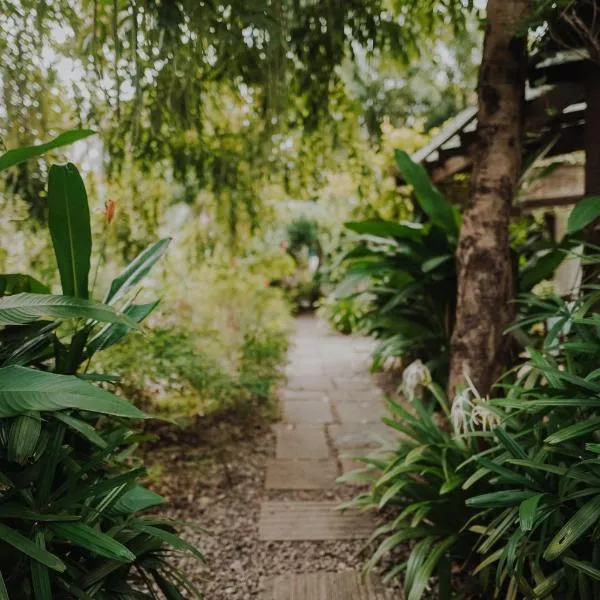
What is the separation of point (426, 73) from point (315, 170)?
2.14 m

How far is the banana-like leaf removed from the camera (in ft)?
3.91

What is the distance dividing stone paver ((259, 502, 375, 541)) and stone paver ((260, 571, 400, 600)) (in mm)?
259

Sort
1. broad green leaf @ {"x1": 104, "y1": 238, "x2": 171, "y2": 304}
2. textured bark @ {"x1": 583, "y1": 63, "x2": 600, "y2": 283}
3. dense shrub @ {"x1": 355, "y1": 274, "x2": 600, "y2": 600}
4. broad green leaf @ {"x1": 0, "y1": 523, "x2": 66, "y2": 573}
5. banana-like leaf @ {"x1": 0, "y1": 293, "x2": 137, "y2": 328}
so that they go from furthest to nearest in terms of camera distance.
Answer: textured bark @ {"x1": 583, "y1": 63, "x2": 600, "y2": 283}, broad green leaf @ {"x1": 104, "y1": 238, "x2": 171, "y2": 304}, dense shrub @ {"x1": 355, "y1": 274, "x2": 600, "y2": 600}, banana-like leaf @ {"x1": 0, "y1": 293, "x2": 137, "y2": 328}, broad green leaf @ {"x1": 0, "y1": 523, "x2": 66, "y2": 573}

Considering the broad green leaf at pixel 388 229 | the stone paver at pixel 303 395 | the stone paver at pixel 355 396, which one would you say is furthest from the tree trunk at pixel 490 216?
the stone paver at pixel 303 395

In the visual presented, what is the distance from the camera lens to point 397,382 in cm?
462

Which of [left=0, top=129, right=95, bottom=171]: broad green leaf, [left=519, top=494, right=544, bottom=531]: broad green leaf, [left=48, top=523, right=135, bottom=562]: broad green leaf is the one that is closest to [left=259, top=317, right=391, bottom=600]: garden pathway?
[left=519, top=494, right=544, bottom=531]: broad green leaf

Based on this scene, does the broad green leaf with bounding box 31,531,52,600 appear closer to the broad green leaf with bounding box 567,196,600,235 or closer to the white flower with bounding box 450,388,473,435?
the white flower with bounding box 450,388,473,435

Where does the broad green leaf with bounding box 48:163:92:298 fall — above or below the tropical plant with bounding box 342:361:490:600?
above

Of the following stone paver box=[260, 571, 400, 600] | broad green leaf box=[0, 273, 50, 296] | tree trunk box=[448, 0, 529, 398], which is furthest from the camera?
tree trunk box=[448, 0, 529, 398]

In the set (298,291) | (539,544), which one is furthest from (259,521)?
(298,291)

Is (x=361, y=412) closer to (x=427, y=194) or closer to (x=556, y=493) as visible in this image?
(x=427, y=194)

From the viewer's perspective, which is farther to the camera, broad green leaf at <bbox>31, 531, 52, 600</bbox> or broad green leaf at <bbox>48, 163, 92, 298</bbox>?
broad green leaf at <bbox>48, 163, 92, 298</bbox>

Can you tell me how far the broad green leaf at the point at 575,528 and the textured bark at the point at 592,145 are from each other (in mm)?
1362

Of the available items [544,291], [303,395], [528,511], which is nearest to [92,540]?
[528,511]
